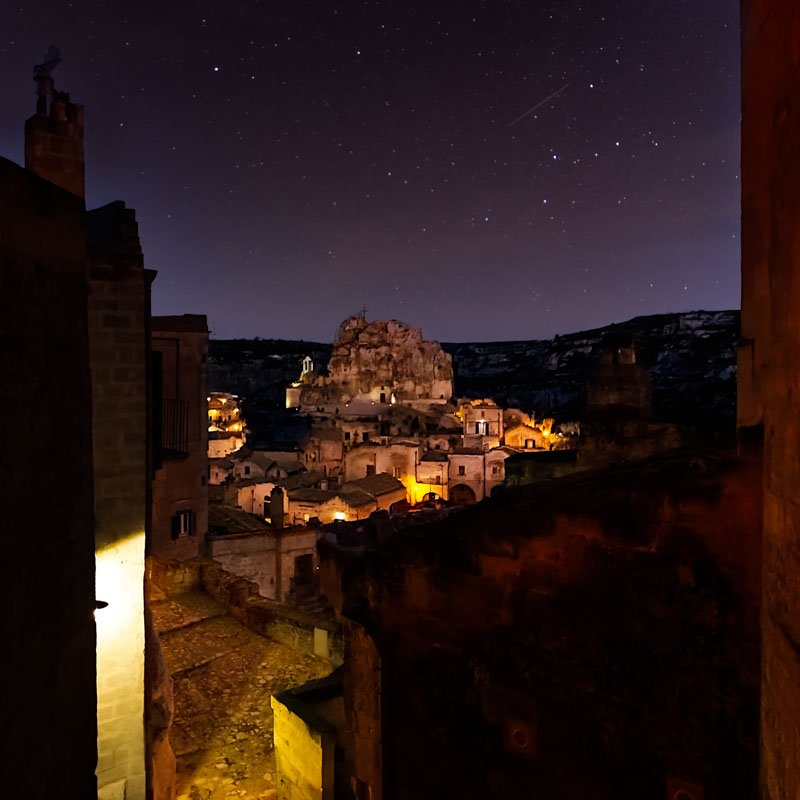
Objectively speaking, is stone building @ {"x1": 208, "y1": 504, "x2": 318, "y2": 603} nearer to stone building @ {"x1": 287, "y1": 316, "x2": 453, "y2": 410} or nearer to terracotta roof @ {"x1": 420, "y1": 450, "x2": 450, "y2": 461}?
terracotta roof @ {"x1": 420, "y1": 450, "x2": 450, "y2": 461}

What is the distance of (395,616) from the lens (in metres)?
5.18

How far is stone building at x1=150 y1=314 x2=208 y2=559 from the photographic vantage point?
14.6 metres

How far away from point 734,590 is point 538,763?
2035 mm

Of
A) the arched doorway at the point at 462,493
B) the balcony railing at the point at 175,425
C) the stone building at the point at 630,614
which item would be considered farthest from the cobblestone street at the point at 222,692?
the arched doorway at the point at 462,493

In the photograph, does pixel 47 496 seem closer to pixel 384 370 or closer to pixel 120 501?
pixel 120 501

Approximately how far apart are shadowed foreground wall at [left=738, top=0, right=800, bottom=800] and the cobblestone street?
337 inches

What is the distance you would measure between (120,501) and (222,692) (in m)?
6.23

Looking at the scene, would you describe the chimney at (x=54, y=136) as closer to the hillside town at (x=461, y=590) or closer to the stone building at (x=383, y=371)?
the hillside town at (x=461, y=590)

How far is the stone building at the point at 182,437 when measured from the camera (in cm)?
1465

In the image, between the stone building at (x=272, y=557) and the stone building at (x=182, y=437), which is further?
the stone building at (x=272, y=557)

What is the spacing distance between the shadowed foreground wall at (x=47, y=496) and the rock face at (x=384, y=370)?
262ft

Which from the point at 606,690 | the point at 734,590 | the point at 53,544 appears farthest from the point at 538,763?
the point at 53,544

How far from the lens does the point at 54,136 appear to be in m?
7.20

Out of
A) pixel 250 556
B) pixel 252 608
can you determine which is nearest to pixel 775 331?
pixel 252 608
